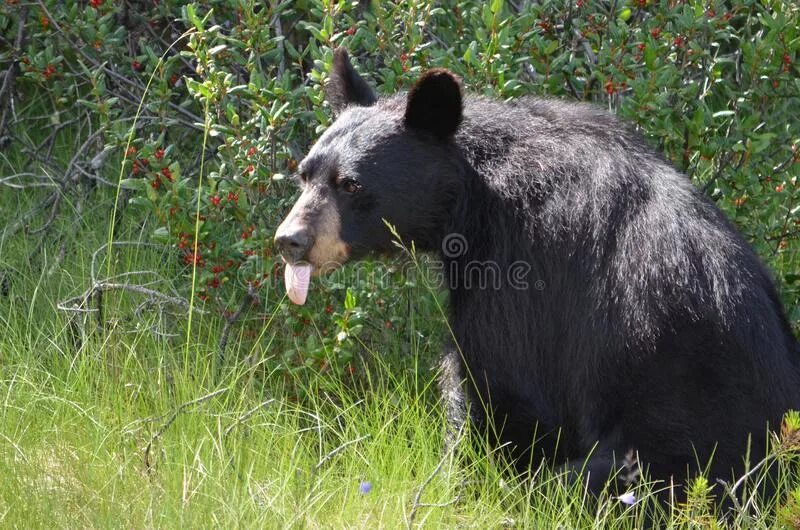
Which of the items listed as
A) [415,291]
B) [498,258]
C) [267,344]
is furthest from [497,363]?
[267,344]

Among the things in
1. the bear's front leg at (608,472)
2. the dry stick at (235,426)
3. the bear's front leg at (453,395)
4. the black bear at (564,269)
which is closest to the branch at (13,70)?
the black bear at (564,269)

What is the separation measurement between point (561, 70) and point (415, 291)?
1190 millimetres

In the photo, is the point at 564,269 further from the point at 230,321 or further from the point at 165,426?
the point at 230,321

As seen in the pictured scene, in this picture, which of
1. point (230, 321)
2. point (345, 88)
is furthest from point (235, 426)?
point (345, 88)

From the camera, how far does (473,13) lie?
181 inches

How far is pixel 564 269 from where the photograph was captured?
12.8ft

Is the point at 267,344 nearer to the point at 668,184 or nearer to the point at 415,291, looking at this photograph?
the point at 415,291

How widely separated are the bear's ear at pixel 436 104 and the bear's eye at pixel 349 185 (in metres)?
0.30

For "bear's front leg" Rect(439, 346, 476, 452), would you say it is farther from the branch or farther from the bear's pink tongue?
the branch

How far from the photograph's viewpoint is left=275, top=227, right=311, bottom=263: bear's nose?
157 inches

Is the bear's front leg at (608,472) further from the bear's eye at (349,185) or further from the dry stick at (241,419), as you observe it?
the bear's eye at (349,185)

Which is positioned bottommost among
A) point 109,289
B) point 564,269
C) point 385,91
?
point 109,289

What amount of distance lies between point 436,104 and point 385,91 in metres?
0.74

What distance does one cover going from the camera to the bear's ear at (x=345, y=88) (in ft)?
14.2
